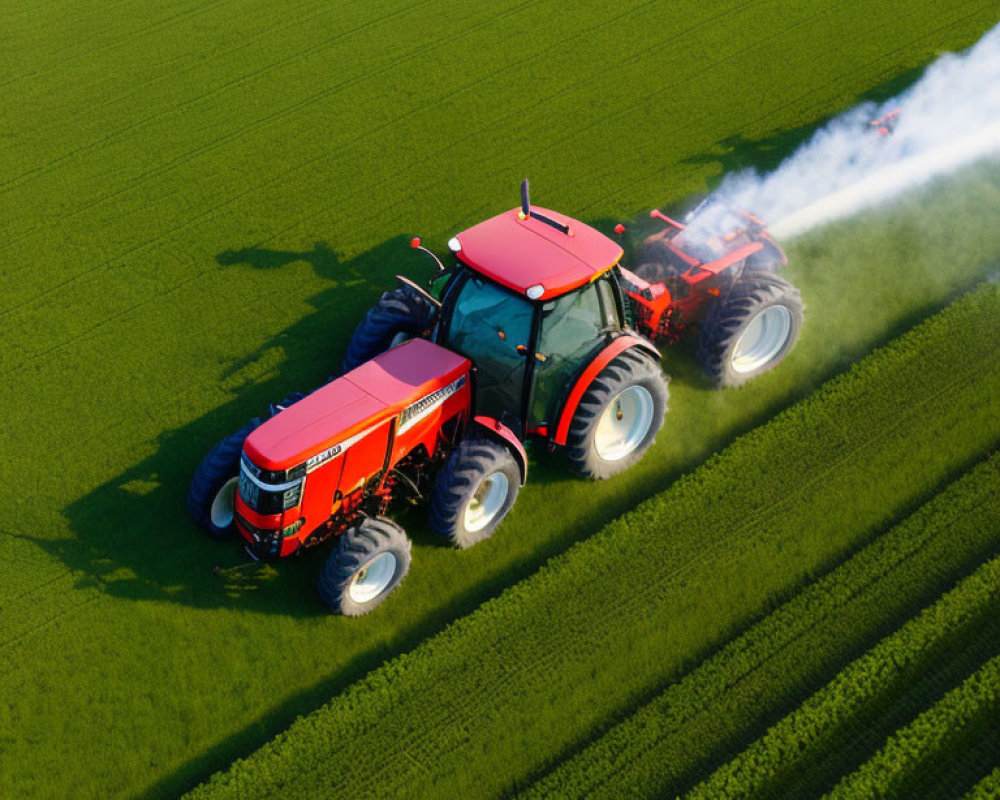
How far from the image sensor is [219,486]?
9727mm

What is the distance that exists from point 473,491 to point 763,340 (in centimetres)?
440

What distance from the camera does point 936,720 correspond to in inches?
333

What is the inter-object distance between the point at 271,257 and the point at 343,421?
5453 mm

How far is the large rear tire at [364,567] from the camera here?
28.9ft

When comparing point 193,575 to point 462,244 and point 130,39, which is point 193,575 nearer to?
point 462,244

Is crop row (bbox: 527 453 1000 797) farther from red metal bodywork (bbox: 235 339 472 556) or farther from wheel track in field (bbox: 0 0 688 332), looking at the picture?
wheel track in field (bbox: 0 0 688 332)

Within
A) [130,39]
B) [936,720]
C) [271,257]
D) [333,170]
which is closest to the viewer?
[936,720]

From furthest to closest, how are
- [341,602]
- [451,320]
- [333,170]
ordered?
[333,170]
[451,320]
[341,602]

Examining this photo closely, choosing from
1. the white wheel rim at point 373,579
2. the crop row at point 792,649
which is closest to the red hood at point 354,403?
the white wheel rim at point 373,579

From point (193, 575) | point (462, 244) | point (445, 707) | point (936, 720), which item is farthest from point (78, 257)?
point (936, 720)

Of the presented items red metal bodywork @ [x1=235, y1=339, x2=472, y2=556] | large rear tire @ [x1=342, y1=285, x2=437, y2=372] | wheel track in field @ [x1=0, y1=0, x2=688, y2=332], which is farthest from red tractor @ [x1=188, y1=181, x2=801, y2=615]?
wheel track in field @ [x1=0, y1=0, x2=688, y2=332]

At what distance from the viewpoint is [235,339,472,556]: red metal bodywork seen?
28.6 ft

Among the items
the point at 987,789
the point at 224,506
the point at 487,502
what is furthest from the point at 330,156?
the point at 987,789

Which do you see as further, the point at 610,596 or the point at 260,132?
the point at 260,132
